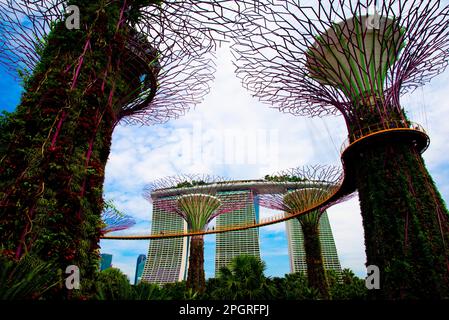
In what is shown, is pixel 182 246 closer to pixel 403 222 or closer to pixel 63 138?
pixel 403 222

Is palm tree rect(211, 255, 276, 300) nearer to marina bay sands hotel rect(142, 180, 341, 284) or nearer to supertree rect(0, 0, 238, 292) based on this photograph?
supertree rect(0, 0, 238, 292)

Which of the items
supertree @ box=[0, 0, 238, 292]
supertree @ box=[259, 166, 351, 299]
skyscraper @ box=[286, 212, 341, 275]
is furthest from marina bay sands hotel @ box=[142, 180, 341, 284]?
supertree @ box=[0, 0, 238, 292]

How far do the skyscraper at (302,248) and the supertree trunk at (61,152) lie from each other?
2054 inches

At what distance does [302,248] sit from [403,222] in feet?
192

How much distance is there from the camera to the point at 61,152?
13.6 ft

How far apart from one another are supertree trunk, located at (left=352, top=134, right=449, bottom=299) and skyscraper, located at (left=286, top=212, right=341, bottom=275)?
44.5 metres

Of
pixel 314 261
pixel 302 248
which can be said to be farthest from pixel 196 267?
pixel 302 248

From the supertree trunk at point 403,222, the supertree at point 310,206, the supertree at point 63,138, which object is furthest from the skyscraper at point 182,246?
the supertree at point 63,138

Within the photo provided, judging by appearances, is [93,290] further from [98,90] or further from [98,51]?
[98,51]

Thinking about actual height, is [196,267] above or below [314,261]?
below

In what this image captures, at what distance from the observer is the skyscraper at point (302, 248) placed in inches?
2137

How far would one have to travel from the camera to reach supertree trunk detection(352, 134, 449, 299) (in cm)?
845
